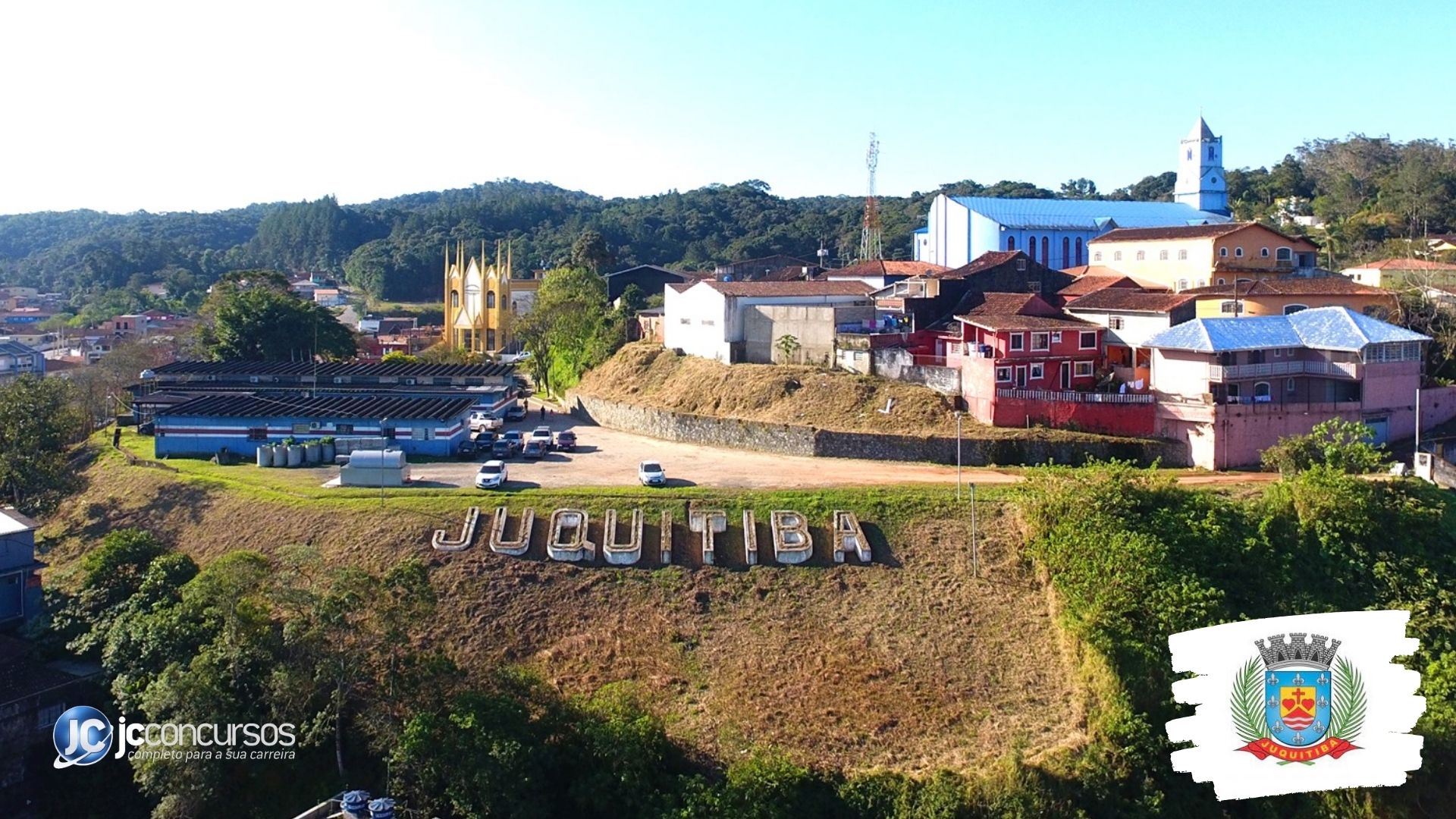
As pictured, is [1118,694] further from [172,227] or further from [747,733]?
[172,227]

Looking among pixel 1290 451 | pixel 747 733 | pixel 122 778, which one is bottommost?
pixel 122 778

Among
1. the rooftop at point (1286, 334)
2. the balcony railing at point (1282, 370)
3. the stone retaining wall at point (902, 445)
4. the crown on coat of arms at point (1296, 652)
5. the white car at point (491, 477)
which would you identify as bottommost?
the crown on coat of arms at point (1296, 652)

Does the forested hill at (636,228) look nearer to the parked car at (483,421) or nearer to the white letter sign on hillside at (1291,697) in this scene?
the parked car at (483,421)

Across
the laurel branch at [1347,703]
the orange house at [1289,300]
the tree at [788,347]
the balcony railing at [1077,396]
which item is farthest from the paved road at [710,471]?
the laurel branch at [1347,703]

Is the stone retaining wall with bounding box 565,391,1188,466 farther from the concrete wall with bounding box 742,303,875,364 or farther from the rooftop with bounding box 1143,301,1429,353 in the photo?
the concrete wall with bounding box 742,303,875,364

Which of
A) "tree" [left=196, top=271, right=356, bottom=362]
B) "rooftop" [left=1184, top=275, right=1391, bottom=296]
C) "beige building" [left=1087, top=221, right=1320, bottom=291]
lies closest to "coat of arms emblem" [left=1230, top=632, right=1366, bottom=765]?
"rooftop" [left=1184, top=275, right=1391, bottom=296]

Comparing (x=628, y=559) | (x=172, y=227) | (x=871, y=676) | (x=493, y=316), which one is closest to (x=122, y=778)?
(x=628, y=559)
